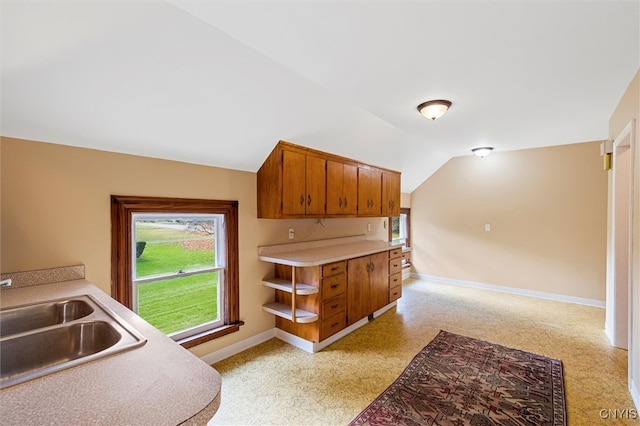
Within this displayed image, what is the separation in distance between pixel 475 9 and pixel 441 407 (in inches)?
101

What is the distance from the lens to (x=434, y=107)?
108 inches

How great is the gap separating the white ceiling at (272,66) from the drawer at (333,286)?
1.44 m

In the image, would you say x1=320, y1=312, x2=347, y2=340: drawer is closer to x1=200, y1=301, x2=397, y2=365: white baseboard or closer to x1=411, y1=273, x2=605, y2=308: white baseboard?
x1=200, y1=301, x2=397, y2=365: white baseboard

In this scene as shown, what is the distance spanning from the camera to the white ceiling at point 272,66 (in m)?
1.49

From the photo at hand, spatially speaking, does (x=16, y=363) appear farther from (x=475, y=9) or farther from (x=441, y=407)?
(x=475, y=9)

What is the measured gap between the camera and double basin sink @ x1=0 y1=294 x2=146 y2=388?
1142 mm

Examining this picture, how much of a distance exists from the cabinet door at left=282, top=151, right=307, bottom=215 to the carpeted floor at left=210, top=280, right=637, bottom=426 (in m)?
1.50

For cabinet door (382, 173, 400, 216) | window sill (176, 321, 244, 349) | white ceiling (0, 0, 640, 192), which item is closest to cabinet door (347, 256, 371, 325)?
window sill (176, 321, 244, 349)

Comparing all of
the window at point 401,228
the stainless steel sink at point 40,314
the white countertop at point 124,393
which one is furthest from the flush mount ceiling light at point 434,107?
the window at point 401,228

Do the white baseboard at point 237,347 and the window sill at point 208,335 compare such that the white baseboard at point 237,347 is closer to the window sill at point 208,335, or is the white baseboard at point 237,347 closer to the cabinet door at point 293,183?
the window sill at point 208,335

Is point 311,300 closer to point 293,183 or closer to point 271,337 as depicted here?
point 271,337

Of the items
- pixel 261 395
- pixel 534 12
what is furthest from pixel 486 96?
pixel 261 395

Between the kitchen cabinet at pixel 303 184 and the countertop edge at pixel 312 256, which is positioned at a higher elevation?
the kitchen cabinet at pixel 303 184

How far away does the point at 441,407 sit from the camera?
2.12m
